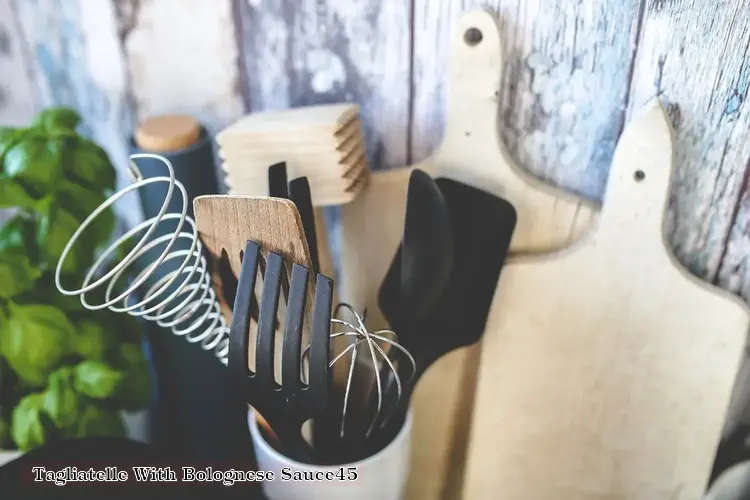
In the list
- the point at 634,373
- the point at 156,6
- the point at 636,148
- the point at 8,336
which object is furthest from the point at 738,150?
the point at 8,336

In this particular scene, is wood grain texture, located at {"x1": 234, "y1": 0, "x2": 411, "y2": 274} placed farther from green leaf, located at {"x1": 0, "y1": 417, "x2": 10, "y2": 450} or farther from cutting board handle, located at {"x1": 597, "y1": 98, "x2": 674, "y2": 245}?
green leaf, located at {"x1": 0, "y1": 417, "x2": 10, "y2": 450}

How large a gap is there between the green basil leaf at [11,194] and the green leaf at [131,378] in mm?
164

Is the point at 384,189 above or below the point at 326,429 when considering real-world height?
above

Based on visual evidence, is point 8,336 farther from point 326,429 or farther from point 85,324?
point 326,429

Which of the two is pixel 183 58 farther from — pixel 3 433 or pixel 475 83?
pixel 3 433

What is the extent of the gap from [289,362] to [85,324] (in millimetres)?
252

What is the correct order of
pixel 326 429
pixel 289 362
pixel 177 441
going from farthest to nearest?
pixel 177 441 → pixel 326 429 → pixel 289 362

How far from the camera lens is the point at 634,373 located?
62 cm

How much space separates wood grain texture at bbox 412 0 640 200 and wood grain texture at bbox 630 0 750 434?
20mm

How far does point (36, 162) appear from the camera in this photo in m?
0.56

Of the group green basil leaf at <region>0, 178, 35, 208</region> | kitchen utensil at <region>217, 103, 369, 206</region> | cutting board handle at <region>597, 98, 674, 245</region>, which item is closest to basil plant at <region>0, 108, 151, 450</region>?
green basil leaf at <region>0, 178, 35, 208</region>

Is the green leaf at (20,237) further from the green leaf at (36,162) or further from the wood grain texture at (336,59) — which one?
the wood grain texture at (336,59)

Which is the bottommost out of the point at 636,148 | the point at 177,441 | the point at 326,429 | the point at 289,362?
the point at 177,441

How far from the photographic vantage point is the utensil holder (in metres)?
0.54
